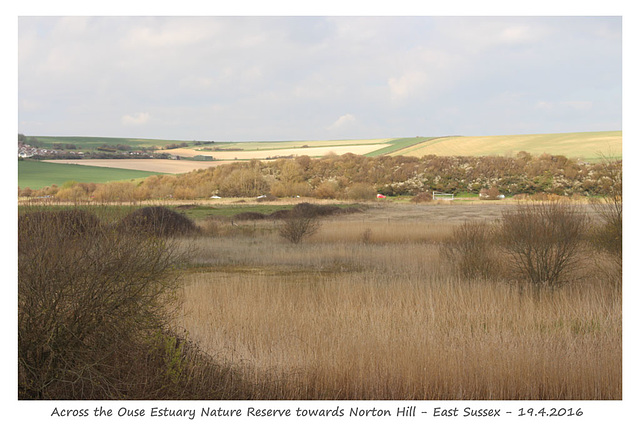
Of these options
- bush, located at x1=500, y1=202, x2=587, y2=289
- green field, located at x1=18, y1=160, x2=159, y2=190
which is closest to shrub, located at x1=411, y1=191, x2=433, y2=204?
green field, located at x1=18, y1=160, x2=159, y2=190

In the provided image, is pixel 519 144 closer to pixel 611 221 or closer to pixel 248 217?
pixel 248 217

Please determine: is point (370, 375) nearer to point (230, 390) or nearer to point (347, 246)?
point (230, 390)

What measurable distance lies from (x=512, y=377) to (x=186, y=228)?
22.0 m

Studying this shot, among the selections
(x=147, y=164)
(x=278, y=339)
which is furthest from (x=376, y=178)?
(x=278, y=339)

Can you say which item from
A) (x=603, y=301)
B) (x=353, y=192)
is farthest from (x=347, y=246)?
(x=353, y=192)

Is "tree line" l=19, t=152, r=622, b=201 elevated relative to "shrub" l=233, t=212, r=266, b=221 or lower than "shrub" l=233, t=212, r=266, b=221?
elevated

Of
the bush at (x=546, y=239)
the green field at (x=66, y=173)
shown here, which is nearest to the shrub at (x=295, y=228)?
the bush at (x=546, y=239)

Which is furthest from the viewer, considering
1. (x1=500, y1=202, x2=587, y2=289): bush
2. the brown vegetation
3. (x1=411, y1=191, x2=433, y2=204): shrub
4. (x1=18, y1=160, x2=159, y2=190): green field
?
(x1=18, y1=160, x2=159, y2=190): green field

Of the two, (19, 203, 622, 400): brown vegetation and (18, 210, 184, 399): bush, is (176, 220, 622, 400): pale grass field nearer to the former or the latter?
(19, 203, 622, 400): brown vegetation

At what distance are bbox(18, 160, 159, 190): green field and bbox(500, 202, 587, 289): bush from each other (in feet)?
177

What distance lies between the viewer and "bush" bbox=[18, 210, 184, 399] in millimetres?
5078

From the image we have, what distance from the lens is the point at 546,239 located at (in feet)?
39.5

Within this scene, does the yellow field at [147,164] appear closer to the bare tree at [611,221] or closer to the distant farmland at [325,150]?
the distant farmland at [325,150]

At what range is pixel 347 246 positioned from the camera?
21.7m
